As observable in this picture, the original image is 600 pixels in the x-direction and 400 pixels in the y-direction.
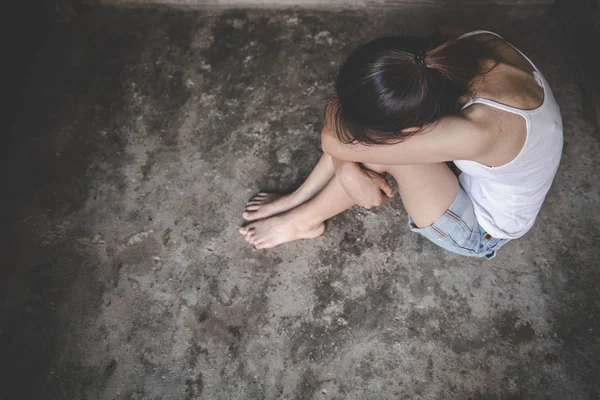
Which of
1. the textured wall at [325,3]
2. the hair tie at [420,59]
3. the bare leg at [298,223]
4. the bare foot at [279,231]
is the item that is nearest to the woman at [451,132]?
the hair tie at [420,59]

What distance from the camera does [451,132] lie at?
111cm

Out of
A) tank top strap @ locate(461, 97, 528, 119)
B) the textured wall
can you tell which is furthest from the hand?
the textured wall

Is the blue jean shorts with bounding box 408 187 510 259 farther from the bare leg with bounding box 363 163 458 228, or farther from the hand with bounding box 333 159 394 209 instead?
the hand with bounding box 333 159 394 209

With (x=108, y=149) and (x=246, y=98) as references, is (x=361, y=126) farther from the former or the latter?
(x=108, y=149)

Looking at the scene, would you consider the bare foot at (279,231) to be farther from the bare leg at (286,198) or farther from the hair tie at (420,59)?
the hair tie at (420,59)

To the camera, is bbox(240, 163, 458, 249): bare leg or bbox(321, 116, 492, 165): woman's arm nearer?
bbox(321, 116, 492, 165): woman's arm

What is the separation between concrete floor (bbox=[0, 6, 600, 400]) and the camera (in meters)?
1.63

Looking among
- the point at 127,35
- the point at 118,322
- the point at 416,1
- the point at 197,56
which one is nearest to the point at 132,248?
the point at 118,322

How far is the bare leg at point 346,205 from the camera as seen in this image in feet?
4.54

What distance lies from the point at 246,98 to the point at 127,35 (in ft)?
2.64

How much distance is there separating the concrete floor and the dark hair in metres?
0.82

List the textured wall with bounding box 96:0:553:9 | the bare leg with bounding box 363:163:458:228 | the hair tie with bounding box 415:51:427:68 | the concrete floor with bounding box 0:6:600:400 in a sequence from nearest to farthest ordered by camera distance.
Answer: the hair tie with bounding box 415:51:427:68, the bare leg with bounding box 363:163:458:228, the concrete floor with bounding box 0:6:600:400, the textured wall with bounding box 96:0:553:9

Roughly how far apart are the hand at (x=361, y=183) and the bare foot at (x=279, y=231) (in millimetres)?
332

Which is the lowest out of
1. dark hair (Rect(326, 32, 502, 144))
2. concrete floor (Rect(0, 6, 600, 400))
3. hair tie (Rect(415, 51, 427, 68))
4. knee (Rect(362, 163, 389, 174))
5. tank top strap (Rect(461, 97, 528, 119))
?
concrete floor (Rect(0, 6, 600, 400))
